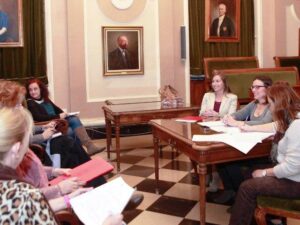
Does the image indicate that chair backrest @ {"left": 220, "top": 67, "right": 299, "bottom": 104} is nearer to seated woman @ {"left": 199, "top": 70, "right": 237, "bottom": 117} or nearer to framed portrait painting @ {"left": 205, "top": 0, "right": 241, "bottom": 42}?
framed portrait painting @ {"left": 205, "top": 0, "right": 241, "bottom": 42}

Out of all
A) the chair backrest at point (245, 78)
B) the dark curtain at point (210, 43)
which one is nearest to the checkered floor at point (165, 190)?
the chair backrest at point (245, 78)

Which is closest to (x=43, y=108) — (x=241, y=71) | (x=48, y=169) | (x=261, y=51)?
(x=48, y=169)

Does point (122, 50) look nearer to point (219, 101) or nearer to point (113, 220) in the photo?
point (219, 101)

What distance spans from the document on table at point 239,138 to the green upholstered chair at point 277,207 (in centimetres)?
44

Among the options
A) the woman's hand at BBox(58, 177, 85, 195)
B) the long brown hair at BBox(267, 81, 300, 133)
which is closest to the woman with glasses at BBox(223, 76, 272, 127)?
the long brown hair at BBox(267, 81, 300, 133)

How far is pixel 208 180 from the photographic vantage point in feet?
15.2

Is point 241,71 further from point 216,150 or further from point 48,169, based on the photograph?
point 48,169

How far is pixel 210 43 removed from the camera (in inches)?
322

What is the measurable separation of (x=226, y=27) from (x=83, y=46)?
3.01 meters

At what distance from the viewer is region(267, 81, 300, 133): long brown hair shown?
9.66 feet

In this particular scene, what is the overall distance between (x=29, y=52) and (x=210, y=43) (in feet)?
11.7

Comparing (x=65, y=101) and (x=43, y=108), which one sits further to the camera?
(x=65, y=101)

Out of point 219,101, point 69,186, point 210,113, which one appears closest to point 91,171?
point 69,186

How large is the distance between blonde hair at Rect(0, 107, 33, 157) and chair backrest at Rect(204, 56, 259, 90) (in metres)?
5.52
